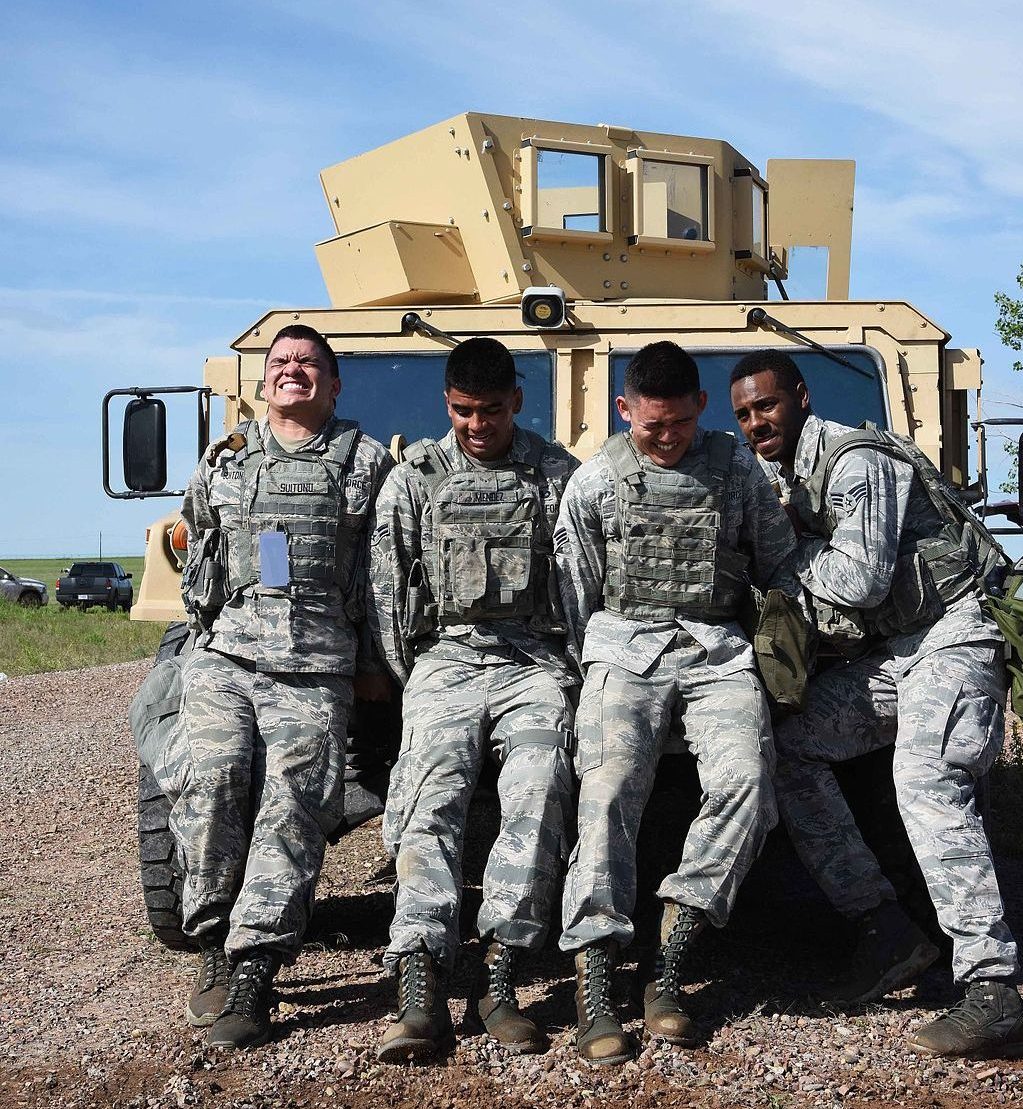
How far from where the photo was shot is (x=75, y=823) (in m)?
6.49

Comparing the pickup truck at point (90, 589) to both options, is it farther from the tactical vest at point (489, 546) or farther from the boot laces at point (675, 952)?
the boot laces at point (675, 952)

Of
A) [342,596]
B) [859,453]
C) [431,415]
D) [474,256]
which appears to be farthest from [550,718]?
[474,256]

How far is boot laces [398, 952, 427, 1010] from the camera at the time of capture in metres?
3.25

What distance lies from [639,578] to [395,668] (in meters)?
0.75

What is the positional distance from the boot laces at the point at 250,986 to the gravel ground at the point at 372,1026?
0.10 meters

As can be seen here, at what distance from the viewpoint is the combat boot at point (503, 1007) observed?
325cm

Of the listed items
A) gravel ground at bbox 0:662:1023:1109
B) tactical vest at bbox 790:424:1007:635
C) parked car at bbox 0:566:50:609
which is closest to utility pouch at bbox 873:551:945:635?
tactical vest at bbox 790:424:1007:635

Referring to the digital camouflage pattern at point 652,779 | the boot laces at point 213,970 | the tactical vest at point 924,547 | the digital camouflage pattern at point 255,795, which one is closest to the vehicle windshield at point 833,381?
the tactical vest at point 924,547

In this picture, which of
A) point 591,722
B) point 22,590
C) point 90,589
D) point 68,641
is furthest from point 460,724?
point 22,590

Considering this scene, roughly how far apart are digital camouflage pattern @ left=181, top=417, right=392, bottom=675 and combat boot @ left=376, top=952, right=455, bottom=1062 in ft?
2.94

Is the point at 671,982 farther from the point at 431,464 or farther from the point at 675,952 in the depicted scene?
the point at 431,464

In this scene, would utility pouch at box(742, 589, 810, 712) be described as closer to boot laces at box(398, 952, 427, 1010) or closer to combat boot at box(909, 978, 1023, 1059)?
combat boot at box(909, 978, 1023, 1059)

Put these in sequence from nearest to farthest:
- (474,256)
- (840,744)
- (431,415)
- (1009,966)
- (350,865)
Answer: (1009,966), (840,744), (431,415), (350,865), (474,256)

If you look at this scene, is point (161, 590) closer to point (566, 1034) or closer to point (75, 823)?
point (75, 823)
